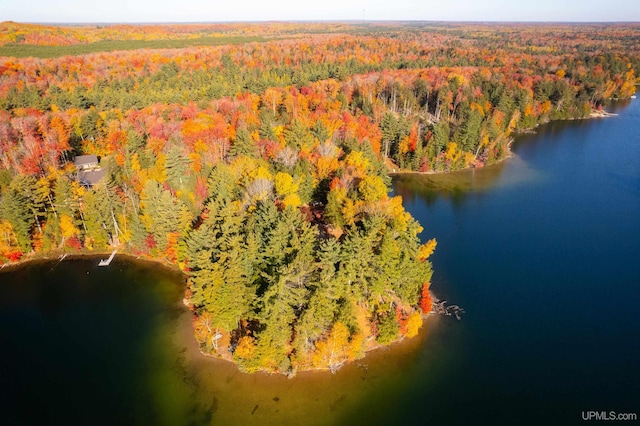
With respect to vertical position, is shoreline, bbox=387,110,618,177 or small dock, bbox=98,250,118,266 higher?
shoreline, bbox=387,110,618,177

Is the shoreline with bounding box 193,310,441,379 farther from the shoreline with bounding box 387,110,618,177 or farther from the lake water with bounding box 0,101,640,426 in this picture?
the shoreline with bounding box 387,110,618,177

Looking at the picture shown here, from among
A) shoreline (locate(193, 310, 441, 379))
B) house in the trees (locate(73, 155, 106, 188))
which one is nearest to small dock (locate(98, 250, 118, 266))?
house in the trees (locate(73, 155, 106, 188))

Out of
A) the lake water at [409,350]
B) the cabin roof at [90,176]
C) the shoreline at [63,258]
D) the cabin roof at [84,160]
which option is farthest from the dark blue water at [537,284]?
the cabin roof at [84,160]

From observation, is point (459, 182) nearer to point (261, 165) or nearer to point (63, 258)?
point (261, 165)

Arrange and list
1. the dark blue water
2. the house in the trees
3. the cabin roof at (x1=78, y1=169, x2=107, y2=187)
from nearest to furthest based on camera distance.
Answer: the dark blue water < the cabin roof at (x1=78, y1=169, x2=107, y2=187) < the house in the trees

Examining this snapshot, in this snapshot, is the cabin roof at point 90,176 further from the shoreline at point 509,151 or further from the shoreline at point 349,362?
the shoreline at point 509,151

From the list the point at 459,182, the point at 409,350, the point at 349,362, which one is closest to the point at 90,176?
the point at 349,362

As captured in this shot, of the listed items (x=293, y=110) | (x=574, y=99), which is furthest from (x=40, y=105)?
(x=574, y=99)
